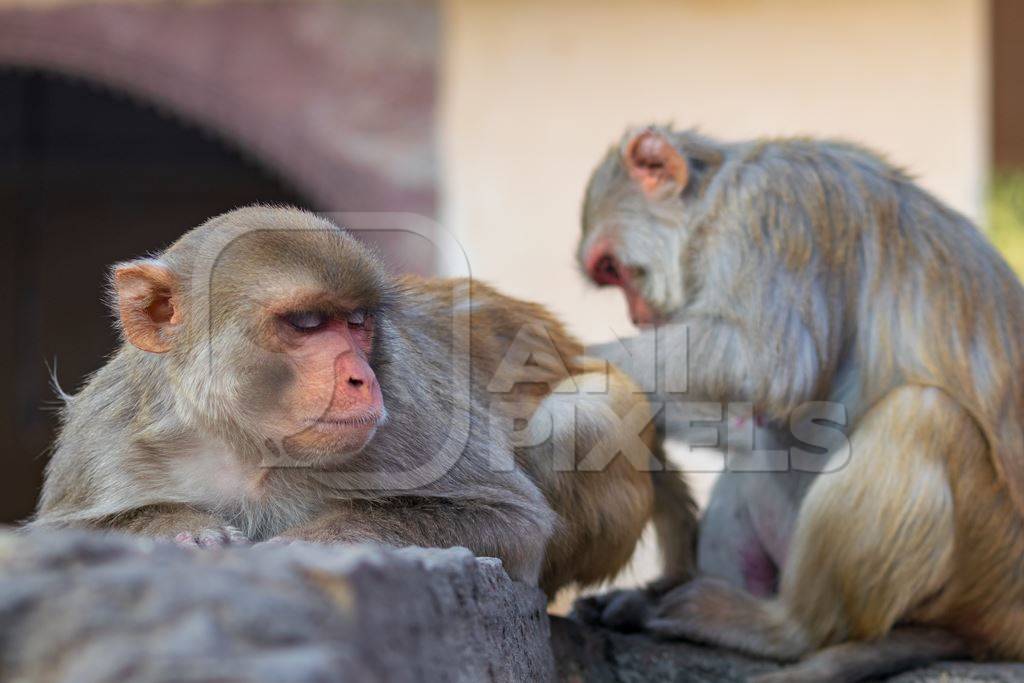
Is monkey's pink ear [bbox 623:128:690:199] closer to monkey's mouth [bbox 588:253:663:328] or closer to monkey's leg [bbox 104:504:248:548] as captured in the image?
monkey's mouth [bbox 588:253:663:328]

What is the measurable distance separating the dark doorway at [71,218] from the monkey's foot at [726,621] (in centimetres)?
904

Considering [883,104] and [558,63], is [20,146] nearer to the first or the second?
[558,63]

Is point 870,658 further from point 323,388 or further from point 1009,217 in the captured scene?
point 1009,217

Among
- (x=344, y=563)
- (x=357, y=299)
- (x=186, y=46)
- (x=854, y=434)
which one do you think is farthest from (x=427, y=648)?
(x=186, y=46)

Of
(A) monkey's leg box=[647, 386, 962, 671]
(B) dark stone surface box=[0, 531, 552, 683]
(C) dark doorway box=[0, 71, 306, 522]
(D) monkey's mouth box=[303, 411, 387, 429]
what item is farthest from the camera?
(C) dark doorway box=[0, 71, 306, 522]

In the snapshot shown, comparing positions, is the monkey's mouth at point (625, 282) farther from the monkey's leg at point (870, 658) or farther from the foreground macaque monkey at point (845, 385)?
the monkey's leg at point (870, 658)

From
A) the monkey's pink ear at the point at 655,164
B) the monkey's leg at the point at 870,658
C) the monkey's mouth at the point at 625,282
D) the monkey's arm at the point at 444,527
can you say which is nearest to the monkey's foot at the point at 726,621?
the monkey's leg at the point at 870,658

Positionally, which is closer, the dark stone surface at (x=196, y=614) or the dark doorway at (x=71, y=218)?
the dark stone surface at (x=196, y=614)

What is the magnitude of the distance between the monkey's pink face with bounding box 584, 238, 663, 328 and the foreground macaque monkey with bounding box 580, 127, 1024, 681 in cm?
6

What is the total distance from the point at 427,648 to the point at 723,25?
695 centimetres

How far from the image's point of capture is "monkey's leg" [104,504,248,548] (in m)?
3.13

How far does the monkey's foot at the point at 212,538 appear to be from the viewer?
10.1ft

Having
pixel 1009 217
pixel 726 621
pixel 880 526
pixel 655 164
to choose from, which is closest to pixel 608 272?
pixel 655 164

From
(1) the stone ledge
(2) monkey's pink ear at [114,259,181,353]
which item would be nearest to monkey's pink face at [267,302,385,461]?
(2) monkey's pink ear at [114,259,181,353]
